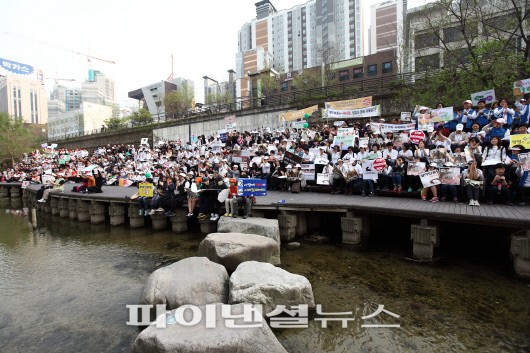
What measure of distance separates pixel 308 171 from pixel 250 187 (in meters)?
4.36

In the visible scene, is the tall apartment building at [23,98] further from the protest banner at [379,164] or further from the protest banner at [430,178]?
the protest banner at [430,178]

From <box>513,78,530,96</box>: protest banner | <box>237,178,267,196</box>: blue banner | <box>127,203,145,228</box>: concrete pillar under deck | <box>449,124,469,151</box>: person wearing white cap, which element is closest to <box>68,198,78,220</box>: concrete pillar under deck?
<box>127,203,145,228</box>: concrete pillar under deck

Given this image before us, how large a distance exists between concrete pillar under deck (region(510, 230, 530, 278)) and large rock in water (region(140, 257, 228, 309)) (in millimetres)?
6105

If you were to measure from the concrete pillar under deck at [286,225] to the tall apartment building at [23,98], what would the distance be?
10030 centimetres

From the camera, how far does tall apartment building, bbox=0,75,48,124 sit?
292 feet

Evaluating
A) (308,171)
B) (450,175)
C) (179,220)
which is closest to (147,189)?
(179,220)

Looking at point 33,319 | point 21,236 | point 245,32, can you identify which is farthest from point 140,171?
point 245,32

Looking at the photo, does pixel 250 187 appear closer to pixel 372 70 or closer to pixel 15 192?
pixel 15 192

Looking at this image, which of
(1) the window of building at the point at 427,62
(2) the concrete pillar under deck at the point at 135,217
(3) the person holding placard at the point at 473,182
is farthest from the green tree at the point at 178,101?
(3) the person holding placard at the point at 473,182

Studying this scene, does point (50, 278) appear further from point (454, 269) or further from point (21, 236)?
point (454, 269)

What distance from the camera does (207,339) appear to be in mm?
3785

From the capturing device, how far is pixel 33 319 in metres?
5.93

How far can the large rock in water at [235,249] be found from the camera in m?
6.87

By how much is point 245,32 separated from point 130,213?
13076cm
